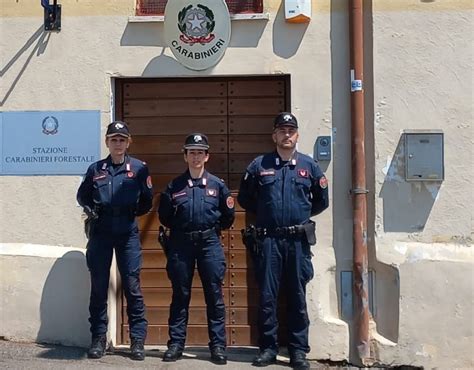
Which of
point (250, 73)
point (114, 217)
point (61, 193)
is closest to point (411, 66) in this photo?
point (250, 73)

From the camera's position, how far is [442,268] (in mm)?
5992

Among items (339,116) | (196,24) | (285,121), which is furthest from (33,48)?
(339,116)

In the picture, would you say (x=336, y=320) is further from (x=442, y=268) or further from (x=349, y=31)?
(x=349, y=31)

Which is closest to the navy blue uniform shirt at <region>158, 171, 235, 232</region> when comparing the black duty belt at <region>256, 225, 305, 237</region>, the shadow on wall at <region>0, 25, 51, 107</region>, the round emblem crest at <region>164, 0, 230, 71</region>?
the black duty belt at <region>256, 225, 305, 237</region>

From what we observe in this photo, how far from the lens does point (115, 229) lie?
5750 millimetres

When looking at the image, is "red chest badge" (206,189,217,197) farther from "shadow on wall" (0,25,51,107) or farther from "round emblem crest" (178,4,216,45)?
"shadow on wall" (0,25,51,107)

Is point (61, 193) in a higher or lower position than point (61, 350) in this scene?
higher

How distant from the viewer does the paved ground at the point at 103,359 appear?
225 inches

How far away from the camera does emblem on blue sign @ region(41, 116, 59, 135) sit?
653cm

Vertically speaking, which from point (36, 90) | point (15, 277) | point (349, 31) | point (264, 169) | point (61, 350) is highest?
point (349, 31)

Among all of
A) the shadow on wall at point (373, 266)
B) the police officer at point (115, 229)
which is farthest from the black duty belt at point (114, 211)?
the shadow on wall at point (373, 266)

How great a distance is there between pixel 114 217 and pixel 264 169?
1.34m

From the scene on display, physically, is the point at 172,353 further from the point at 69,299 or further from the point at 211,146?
the point at 211,146

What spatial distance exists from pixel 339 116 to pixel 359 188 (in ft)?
2.33
